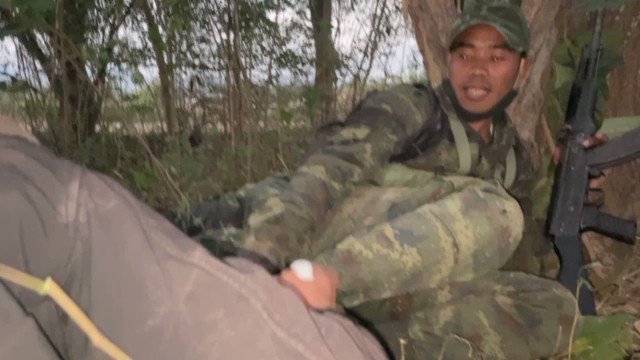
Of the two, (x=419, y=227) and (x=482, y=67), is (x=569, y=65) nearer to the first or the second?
(x=482, y=67)

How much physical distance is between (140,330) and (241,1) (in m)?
3.70

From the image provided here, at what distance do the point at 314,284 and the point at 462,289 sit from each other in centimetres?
64

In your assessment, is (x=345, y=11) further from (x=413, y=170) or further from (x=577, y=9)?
(x=413, y=170)

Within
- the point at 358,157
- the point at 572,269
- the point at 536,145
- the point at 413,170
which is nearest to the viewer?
the point at 358,157

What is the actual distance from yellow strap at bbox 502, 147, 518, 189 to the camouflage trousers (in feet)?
0.91

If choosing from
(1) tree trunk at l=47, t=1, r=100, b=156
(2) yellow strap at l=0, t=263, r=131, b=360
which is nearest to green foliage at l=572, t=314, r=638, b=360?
(2) yellow strap at l=0, t=263, r=131, b=360

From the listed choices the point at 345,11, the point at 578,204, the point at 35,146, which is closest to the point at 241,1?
the point at 345,11

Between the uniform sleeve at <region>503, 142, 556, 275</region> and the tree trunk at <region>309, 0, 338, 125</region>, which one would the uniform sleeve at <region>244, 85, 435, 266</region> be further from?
the tree trunk at <region>309, 0, 338, 125</region>

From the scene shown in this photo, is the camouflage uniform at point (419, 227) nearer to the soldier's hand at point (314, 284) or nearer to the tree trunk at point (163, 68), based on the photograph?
the soldier's hand at point (314, 284)

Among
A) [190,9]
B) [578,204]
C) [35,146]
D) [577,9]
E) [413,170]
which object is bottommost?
[578,204]

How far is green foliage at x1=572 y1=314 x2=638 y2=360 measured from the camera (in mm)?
1968

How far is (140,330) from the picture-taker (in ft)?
3.00

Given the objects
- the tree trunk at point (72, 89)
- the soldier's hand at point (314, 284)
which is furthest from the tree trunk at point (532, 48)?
the tree trunk at point (72, 89)

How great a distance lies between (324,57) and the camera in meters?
4.66
